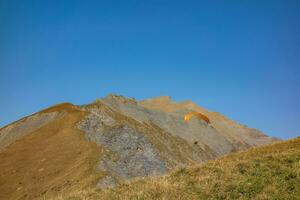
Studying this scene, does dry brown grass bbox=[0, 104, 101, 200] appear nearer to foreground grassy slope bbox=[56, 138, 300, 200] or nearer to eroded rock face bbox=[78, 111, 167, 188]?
eroded rock face bbox=[78, 111, 167, 188]

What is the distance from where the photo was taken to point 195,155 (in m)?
108

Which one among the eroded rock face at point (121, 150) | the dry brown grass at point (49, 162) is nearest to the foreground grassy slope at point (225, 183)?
the dry brown grass at point (49, 162)

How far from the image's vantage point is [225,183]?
1816cm

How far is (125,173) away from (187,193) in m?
42.0

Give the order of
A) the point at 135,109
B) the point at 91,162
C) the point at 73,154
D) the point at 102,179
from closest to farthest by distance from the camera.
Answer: the point at 102,179 < the point at 91,162 < the point at 73,154 < the point at 135,109

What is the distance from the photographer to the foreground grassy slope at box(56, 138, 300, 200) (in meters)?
16.9

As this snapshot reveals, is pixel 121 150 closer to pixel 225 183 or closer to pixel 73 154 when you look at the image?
pixel 73 154

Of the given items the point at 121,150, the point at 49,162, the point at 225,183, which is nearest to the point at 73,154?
the point at 49,162

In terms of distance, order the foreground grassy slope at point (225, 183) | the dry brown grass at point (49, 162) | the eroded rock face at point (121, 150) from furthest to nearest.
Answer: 1. the eroded rock face at point (121, 150)
2. the dry brown grass at point (49, 162)
3. the foreground grassy slope at point (225, 183)

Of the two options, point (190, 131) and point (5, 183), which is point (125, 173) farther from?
point (190, 131)

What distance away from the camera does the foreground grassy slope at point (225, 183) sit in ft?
55.6

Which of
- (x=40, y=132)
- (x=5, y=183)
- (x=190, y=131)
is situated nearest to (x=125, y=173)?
(x=5, y=183)

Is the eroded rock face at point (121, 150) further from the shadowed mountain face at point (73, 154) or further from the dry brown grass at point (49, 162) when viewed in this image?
the dry brown grass at point (49, 162)

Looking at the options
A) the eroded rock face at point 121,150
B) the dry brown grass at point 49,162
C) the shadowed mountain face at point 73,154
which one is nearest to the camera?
the dry brown grass at point 49,162
